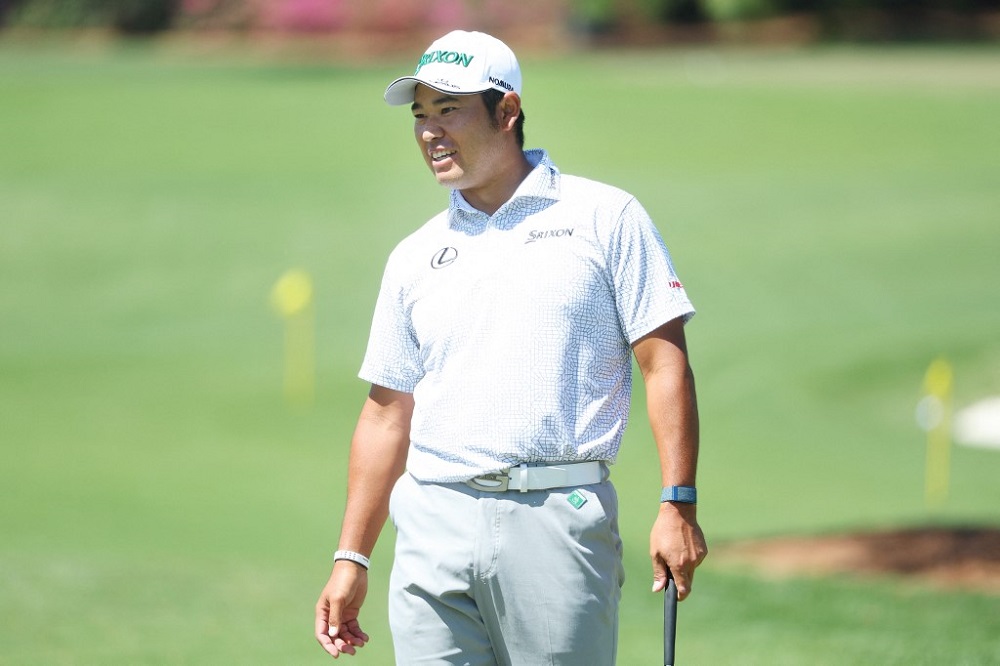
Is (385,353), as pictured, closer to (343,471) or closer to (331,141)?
(343,471)

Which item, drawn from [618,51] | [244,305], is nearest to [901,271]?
[244,305]

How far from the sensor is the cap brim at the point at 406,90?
12.6ft

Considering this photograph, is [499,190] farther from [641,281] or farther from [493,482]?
[493,482]

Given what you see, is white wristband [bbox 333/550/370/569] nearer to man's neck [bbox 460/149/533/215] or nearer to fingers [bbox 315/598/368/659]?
fingers [bbox 315/598/368/659]

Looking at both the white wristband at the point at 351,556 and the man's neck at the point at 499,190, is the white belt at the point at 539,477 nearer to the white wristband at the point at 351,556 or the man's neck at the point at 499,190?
the white wristband at the point at 351,556

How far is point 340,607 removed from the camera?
3.97 m

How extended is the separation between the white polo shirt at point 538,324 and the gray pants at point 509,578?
10cm

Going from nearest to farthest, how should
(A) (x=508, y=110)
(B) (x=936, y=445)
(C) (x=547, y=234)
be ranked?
1. (C) (x=547, y=234)
2. (A) (x=508, y=110)
3. (B) (x=936, y=445)

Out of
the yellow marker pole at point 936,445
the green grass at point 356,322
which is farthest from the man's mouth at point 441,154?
the yellow marker pole at point 936,445

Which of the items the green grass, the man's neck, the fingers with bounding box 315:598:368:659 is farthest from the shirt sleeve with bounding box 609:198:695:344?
the green grass

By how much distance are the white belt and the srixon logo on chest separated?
55 cm

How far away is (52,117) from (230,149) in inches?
178

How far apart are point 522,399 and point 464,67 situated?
86 cm

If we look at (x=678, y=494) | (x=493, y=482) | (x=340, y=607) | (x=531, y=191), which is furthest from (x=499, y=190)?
(x=340, y=607)
